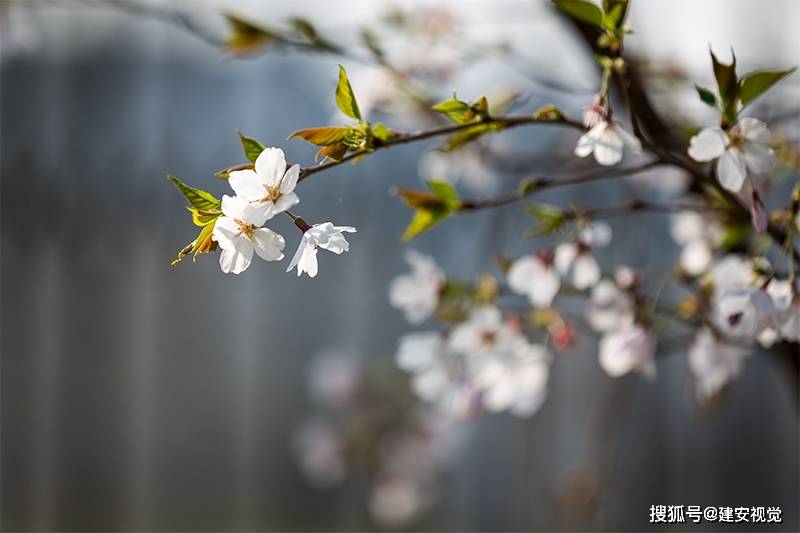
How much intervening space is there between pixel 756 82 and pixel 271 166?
20cm

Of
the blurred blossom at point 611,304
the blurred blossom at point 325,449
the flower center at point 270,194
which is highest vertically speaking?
the flower center at point 270,194

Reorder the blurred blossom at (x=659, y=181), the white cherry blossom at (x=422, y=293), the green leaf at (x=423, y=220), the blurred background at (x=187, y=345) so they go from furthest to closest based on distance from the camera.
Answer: the blurred background at (x=187, y=345)
the blurred blossom at (x=659, y=181)
the white cherry blossom at (x=422, y=293)
the green leaf at (x=423, y=220)

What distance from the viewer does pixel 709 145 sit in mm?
391

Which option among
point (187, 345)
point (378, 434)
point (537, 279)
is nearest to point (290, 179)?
point (537, 279)

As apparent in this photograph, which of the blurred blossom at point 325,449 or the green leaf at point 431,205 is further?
the blurred blossom at point 325,449

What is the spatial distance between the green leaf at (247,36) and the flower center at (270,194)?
0.29 m

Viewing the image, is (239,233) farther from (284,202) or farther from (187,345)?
(187,345)

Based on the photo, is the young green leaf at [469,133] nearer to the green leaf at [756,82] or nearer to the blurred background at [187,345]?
the green leaf at [756,82]

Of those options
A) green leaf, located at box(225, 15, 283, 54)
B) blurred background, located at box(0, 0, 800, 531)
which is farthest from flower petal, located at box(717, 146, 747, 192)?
blurred background, located at box(0, 0, 800, 531)

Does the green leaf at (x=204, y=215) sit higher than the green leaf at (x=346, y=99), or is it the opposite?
the green leaf at (x=346, y=99)

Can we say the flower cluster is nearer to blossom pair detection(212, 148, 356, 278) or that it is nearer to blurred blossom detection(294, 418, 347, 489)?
blurred blossom detection(294, 418, 347, 489)

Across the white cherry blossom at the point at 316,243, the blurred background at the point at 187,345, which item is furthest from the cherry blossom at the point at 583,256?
the blurred background at the point at 187,345

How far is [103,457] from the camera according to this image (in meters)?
2.43

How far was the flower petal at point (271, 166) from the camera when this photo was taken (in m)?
0.34
